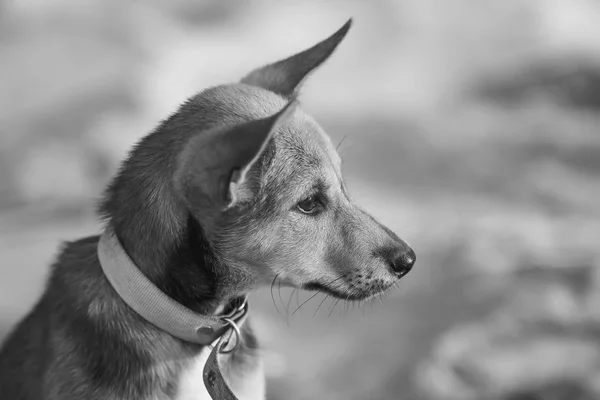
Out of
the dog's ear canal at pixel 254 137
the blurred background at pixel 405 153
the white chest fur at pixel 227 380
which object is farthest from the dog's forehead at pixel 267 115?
the blurred background at pixel 405 153

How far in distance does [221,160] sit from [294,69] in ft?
3.14

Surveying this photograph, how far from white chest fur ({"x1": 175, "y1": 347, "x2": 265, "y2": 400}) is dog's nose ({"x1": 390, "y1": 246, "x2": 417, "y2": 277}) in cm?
73

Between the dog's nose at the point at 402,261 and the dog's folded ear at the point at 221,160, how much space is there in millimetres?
661

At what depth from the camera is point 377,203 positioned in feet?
20.4

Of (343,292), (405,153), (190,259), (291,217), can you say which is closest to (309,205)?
(291,217)

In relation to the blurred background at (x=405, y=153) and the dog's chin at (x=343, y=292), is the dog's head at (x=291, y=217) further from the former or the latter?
the blurred background at (x=405, y=153)

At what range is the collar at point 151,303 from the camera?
9.66 ft

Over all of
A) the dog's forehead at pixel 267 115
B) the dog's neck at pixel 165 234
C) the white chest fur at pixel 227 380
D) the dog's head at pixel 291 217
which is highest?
the dog's forehead at pixel 267 115

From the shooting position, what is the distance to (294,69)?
3479 mm

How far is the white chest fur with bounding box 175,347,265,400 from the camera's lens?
3.13 meters

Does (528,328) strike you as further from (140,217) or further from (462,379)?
(140,217)

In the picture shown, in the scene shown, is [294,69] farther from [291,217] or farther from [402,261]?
[402,261]

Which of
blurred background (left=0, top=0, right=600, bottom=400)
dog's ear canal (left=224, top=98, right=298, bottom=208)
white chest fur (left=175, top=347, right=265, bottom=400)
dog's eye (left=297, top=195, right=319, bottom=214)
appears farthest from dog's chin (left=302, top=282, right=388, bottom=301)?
blurred background (left=0, top=0, right=600, bottom=400)

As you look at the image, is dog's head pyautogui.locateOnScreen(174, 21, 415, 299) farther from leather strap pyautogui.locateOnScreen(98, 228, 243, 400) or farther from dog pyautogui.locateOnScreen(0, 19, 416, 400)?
Answer: leather strap pyautogui.locateOnScreen(98, 228, 243, 400)
